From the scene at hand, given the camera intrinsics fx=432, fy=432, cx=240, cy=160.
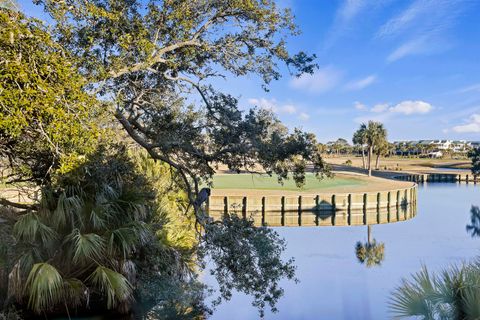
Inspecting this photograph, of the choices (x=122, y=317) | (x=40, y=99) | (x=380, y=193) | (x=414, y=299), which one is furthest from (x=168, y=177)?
(x=380, y=193)

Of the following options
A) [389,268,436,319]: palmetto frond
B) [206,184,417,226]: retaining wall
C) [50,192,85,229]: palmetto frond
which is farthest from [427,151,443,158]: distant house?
[389,268,436,319]: palmetto frond

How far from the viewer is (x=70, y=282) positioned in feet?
22.9

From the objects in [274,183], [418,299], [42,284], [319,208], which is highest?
[418,299]

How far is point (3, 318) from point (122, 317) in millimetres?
2284

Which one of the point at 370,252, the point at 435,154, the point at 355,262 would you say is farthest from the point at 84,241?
the point at 435,154

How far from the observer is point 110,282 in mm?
6859

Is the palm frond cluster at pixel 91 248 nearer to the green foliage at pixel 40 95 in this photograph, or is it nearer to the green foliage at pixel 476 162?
the green foliage at pixel 40 95

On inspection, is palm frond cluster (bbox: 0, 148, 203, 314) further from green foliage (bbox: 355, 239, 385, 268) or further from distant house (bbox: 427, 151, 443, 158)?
distant house (bbox: 427, 151, 443, 158)

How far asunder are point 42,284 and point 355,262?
18.8 m

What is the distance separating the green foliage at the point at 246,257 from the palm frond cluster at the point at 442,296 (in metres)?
2.89

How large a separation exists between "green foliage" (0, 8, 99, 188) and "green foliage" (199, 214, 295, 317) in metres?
2.89

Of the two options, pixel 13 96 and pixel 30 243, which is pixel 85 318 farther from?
pixel 13 96

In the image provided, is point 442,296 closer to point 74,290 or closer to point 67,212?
point 74,290

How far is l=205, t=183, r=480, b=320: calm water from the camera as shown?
14508 millimetres
